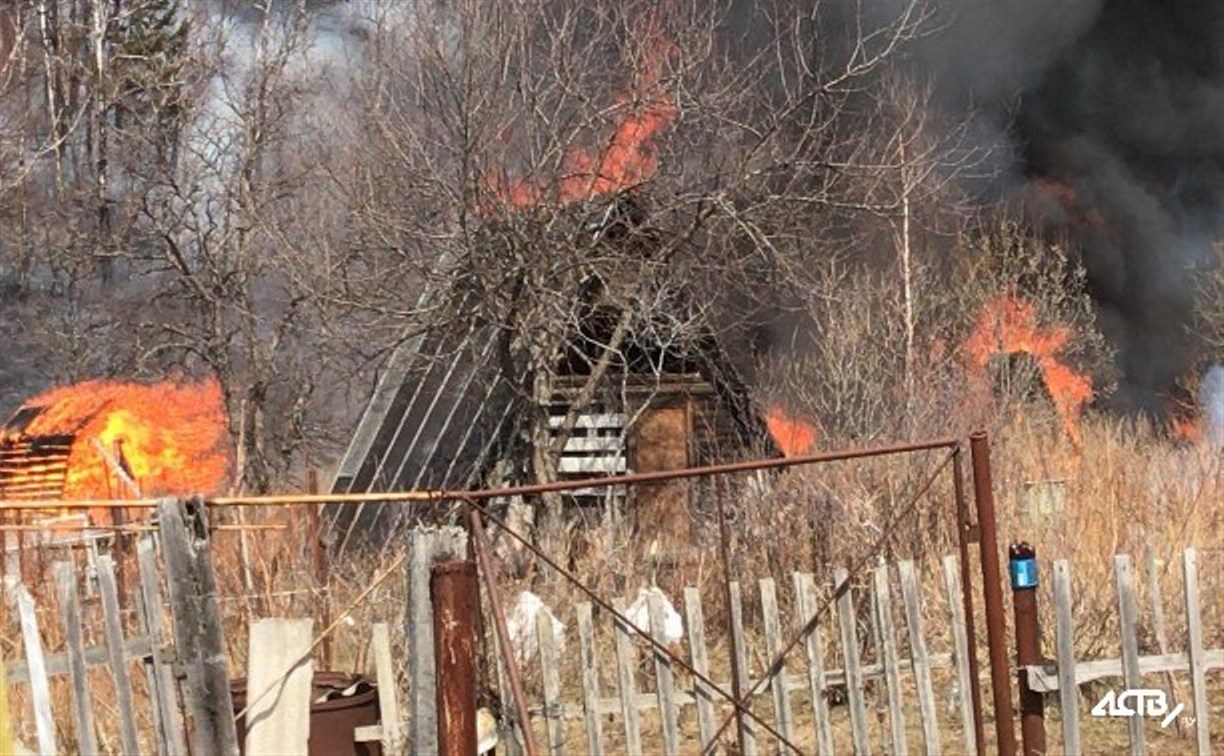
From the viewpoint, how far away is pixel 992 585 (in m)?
5.50

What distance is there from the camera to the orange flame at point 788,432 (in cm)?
1355

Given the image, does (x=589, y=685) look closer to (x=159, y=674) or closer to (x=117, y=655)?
(x=159, y=674)

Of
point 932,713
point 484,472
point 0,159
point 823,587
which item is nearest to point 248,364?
point 0,159

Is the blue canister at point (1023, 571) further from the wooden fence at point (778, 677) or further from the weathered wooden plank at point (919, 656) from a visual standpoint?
the weathered wooden plank at point (919, 656)

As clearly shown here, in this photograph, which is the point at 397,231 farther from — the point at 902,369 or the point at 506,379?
the point at 902,369

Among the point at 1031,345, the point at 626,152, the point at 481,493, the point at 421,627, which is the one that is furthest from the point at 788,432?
the point at 421,627

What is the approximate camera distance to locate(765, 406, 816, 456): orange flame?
534 inches

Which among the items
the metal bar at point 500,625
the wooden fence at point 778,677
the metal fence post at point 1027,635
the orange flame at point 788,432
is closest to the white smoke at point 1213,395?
the orange flame at point 788,432

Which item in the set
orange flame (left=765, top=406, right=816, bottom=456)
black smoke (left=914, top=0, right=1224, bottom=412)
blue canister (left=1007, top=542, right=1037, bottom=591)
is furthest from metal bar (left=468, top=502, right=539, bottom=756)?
black smoke (left=914, top=0, right=1224, bottom=412)

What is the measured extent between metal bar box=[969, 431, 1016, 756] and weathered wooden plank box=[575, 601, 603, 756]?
200 cm

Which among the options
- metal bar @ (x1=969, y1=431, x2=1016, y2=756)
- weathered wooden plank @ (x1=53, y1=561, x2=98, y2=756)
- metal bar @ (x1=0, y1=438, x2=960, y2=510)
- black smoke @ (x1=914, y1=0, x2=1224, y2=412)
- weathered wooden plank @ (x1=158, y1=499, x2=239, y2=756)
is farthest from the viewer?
black smoke @ (x1=914, y1=0, x2=1224, y2=412)

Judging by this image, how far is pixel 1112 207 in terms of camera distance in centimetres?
2217

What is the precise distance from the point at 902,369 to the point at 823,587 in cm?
393

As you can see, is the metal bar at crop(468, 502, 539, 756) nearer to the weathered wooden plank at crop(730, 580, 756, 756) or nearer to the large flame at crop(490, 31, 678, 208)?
the weathered wooden plank at crop(730, 580, 756, 756)
